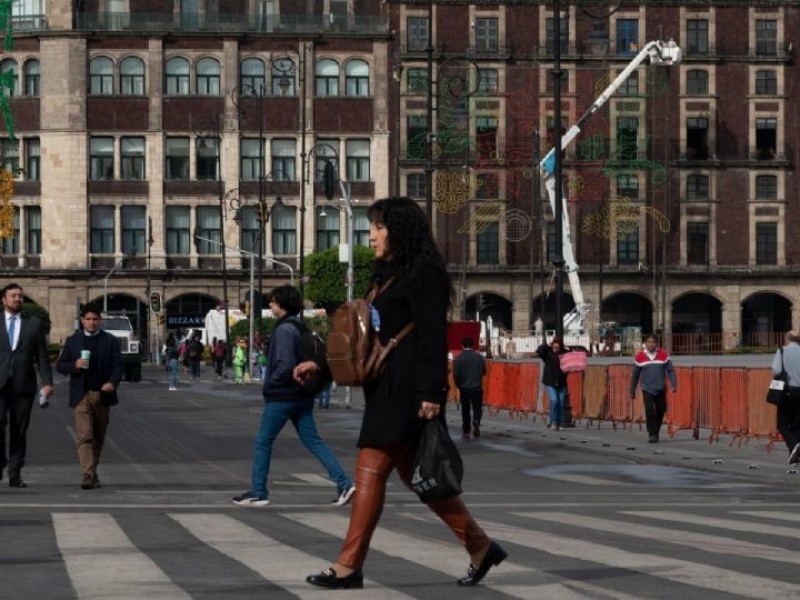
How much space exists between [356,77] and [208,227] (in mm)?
10663

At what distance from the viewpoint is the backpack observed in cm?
1082

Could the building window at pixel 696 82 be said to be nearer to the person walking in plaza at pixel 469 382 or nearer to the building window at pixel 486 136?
the building window at pixel 486 136

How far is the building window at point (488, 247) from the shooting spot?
103 metres

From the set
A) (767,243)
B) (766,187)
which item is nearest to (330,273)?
(767,243)

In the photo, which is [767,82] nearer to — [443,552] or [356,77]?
[356,77]

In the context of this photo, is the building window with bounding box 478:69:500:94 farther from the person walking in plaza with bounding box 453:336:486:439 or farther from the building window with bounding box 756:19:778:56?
the person walking in plaza with bounding box 453:336:486:439

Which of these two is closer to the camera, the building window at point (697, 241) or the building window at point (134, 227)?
the building window at point (697, 241)

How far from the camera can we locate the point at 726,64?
104 m

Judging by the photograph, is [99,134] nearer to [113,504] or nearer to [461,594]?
[113,504]

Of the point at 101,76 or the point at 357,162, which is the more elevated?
the point at 101,76

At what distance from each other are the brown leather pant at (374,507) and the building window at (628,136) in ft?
290

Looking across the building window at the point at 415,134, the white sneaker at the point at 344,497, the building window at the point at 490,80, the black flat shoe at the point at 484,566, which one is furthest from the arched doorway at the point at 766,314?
the black flat shoe at the point at 484,566

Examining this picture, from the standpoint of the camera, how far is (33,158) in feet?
337

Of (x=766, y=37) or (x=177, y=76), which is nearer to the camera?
(x=177, y=76)
